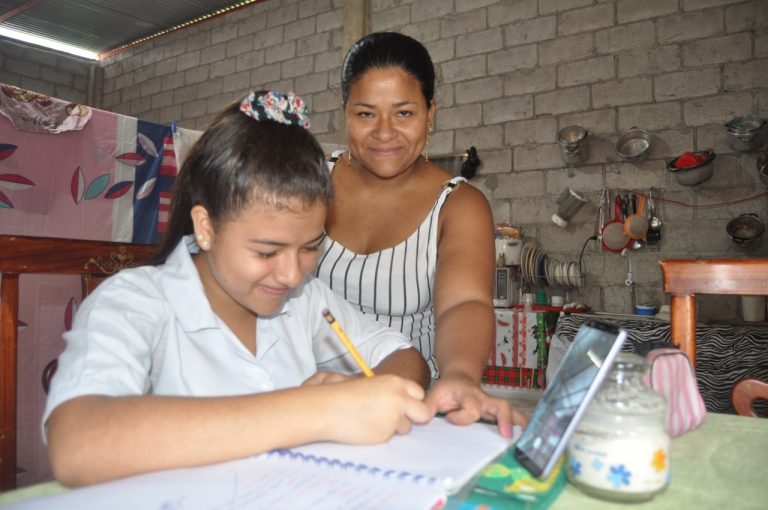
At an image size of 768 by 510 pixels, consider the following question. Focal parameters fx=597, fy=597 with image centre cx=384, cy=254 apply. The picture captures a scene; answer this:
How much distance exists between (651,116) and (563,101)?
2.06 feet

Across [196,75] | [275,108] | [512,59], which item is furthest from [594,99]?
[196,75]

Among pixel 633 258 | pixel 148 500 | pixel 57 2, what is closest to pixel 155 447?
pixel 148 500

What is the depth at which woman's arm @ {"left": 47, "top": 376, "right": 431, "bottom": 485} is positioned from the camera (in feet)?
2.13

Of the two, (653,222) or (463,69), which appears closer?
(653,222)

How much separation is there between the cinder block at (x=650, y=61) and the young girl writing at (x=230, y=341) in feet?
12.1

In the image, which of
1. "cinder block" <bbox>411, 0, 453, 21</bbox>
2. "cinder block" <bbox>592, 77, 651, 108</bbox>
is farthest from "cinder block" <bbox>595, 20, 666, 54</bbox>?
"cinder block" <bbox>411, 0, 453, 21</bbox>

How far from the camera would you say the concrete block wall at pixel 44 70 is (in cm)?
698

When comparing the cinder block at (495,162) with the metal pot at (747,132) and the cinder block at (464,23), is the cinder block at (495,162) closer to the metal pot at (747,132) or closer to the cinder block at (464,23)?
the cinder block at (464,23)

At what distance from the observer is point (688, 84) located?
4027 millimetres

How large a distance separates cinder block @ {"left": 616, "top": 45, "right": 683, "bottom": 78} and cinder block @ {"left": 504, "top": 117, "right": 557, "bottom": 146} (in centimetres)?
59

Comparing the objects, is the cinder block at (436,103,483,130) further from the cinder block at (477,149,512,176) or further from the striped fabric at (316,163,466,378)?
the striped fabric at (316,163,466,378)

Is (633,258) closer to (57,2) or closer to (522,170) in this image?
(522,170)

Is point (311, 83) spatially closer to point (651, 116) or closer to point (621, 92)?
point (621, 92)

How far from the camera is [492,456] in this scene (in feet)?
2.30
